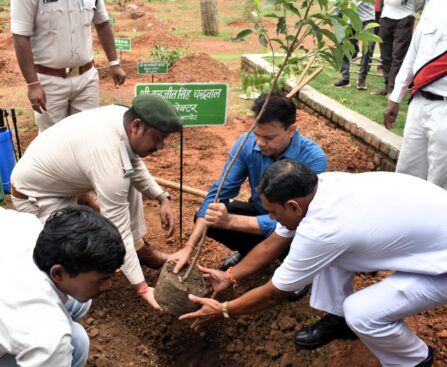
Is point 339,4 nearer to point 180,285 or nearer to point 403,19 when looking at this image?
point 180,285

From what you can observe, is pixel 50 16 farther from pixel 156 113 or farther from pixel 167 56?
pixel 167 56

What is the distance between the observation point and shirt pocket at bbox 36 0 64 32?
3.26 metres

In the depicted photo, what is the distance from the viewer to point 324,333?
2492mm

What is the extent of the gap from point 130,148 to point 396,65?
4259 millimetres

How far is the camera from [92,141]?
239 cm

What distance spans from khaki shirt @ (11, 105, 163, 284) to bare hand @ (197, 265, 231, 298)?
0.36 meters

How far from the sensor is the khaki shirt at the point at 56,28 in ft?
10.6

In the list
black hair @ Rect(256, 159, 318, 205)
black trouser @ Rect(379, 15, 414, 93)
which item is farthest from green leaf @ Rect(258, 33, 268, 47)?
black trouser @ Rect(379, 15, 414, 93)

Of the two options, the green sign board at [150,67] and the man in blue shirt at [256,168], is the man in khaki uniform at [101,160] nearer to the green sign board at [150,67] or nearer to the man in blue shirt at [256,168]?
the man in blue shirt at [256,168]

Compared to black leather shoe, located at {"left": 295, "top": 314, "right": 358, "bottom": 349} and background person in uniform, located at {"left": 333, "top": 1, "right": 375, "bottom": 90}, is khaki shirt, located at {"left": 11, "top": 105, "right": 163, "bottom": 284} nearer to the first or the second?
black leather shoe, located at {"left": 295, "top": 314, "right": 358, "bottom": 349}

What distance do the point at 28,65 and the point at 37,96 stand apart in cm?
22

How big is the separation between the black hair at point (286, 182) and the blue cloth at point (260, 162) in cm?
68

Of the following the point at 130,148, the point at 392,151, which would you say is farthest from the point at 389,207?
the point at 392,151

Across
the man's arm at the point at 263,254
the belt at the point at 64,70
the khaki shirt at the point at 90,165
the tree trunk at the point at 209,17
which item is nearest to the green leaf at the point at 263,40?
the khaki shirt at the point at 90,165
